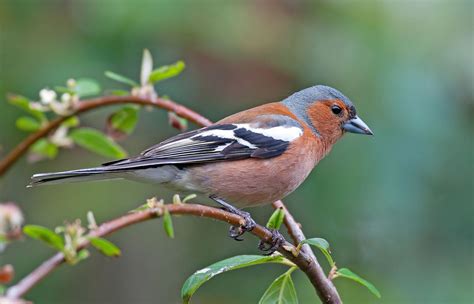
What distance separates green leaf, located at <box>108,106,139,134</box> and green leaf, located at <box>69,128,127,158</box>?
16 centimetres

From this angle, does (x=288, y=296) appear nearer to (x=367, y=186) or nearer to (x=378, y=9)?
(x=367, y=186)

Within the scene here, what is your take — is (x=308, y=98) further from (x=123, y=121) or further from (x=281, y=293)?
(x=281, y=293)

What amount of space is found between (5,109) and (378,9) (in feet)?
Answer: 8.64

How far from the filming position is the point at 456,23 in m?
5.12

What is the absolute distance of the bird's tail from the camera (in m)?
2.67

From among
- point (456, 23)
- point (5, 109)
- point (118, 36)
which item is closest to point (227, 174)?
point (118, 36)

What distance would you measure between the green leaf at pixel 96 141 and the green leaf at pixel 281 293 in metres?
1.11

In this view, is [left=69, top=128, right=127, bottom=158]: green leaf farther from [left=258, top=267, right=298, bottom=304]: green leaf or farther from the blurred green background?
the blurred green background

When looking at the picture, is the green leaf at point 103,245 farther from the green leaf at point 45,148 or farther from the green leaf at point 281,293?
the green leaf at point 45,148

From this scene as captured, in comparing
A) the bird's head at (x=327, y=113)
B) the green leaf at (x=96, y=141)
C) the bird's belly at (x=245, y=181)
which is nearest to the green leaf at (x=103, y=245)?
the green leaf at (x=96, y=141)

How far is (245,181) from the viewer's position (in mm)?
3453

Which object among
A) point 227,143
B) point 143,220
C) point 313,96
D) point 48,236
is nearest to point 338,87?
point 313,96

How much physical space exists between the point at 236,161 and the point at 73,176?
1.00 meters

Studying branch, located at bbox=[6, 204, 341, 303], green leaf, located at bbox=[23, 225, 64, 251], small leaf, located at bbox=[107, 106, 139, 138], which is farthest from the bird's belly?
green leaf, located at bbox=[23, 225, 64, 251]
